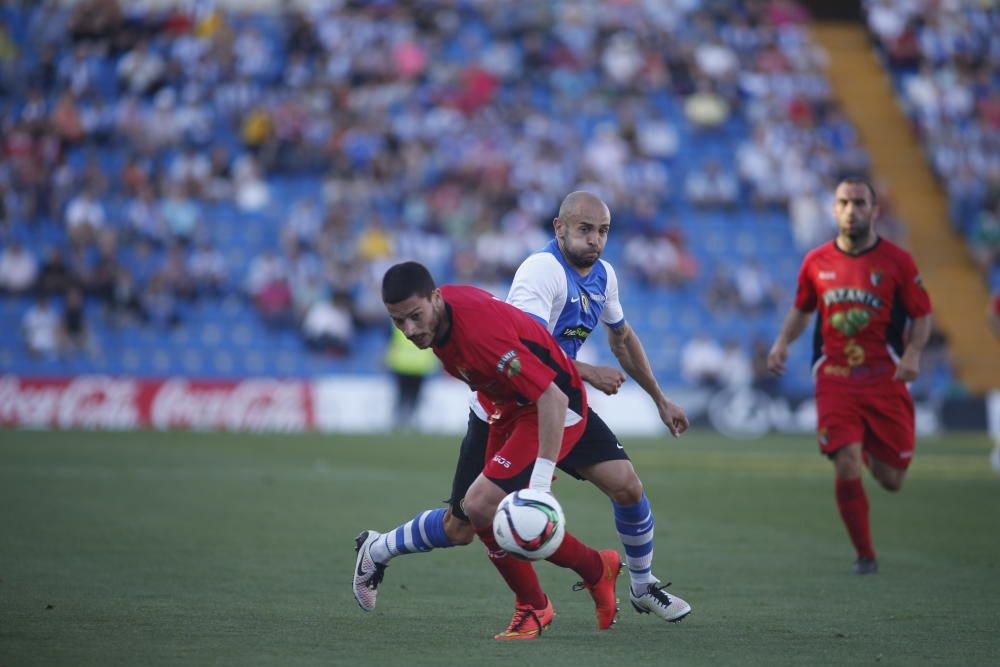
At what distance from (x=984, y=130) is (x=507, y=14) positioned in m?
11.3

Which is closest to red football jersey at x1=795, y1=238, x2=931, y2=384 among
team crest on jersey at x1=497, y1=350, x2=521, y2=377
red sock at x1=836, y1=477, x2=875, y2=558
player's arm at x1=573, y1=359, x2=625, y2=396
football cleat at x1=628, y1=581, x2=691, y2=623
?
red sock at x1=836, y1=477, x2=875, y2=558

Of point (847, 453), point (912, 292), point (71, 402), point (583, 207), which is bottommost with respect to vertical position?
point (71, 402)

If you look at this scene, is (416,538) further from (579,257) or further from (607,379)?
(579,257)

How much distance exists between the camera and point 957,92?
33469 mm

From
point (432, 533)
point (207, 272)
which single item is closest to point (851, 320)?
point (432, 533)

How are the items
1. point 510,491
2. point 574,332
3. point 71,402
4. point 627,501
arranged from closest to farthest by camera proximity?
Answer: point 510,491 < point 627,501 < point 574,332 < point 71,402

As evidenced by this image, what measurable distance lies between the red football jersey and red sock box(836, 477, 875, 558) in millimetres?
786

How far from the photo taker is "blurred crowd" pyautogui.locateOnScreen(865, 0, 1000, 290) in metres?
31.3

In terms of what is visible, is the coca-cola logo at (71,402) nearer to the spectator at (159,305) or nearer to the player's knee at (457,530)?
the spectator at (159,305)

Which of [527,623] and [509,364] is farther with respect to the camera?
[527,623]

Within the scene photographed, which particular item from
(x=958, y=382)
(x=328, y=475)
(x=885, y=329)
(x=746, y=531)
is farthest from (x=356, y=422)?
(x=885, y=329)

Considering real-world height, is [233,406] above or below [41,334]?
below

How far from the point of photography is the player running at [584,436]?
292 inches

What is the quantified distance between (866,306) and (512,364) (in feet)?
14.7
